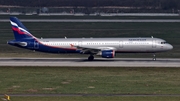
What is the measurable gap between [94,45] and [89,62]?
3.29 meters

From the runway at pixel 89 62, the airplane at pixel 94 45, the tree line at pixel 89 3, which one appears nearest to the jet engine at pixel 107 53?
the airplane at pixel 94 45

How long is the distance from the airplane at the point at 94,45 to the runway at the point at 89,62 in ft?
4.27

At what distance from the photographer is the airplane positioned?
236 ft

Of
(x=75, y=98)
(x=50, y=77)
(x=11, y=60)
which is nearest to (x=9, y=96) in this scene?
(x=75, y=98)

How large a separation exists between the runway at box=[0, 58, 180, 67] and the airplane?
4.27 ft

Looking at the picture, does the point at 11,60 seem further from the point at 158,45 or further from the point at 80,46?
the point at 158,45

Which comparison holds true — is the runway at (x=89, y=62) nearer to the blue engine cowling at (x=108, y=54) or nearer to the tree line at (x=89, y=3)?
the blue engine cowling at (x=108, y=54)

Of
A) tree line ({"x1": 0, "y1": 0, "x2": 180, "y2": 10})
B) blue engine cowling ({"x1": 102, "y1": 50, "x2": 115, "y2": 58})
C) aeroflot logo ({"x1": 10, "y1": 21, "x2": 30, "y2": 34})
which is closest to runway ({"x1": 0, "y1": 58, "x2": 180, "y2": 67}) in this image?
blue engine cowling ({"x1": 102, "y1": 50, "x2": 115, "y2": 58})

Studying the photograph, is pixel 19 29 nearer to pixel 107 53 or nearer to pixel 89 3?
pixel 107 53

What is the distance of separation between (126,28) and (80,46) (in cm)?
5364

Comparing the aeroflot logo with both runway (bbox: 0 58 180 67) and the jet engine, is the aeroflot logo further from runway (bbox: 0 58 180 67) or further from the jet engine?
the jet engine

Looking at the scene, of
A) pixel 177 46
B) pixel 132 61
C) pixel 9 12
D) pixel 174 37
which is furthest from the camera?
pixel 9 12

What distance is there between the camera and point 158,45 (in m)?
72.4

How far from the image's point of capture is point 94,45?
7256 centimetres
